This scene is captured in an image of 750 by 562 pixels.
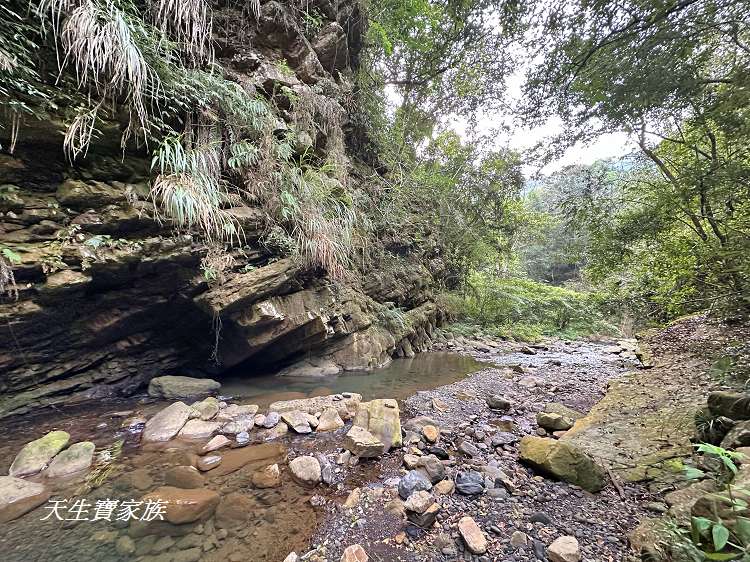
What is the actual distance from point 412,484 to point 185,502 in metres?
1.76

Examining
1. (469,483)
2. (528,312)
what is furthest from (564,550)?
(528,312)

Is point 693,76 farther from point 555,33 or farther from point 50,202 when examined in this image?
point 50,202

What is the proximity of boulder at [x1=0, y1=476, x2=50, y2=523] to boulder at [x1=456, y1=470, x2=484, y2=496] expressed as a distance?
3225 mm

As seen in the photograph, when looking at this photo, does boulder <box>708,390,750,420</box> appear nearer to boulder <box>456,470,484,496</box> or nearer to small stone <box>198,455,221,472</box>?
boulder <box>456,470,484,496</box>

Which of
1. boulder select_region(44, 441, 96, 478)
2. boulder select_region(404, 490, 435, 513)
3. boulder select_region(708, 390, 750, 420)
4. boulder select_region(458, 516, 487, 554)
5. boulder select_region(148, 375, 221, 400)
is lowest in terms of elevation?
boulder select_region(148, 375, 221, 400)

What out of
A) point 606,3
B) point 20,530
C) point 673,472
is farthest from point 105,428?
point 606,3

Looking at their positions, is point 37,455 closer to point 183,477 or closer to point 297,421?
point 183,477

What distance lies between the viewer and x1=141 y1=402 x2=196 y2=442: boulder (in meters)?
3.15

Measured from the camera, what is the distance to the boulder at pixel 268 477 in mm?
2531

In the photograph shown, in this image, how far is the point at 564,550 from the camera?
5.56 feet

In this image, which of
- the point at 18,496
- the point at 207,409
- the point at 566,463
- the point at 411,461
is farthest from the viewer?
the point at 207,409

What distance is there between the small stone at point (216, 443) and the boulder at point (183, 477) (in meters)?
0.30

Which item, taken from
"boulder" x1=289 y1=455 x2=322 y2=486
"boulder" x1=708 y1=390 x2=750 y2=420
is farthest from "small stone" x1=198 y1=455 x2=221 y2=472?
"boulder" x1=708 y1=390 x2=750 y2=420

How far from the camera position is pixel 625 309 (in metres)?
5.91
